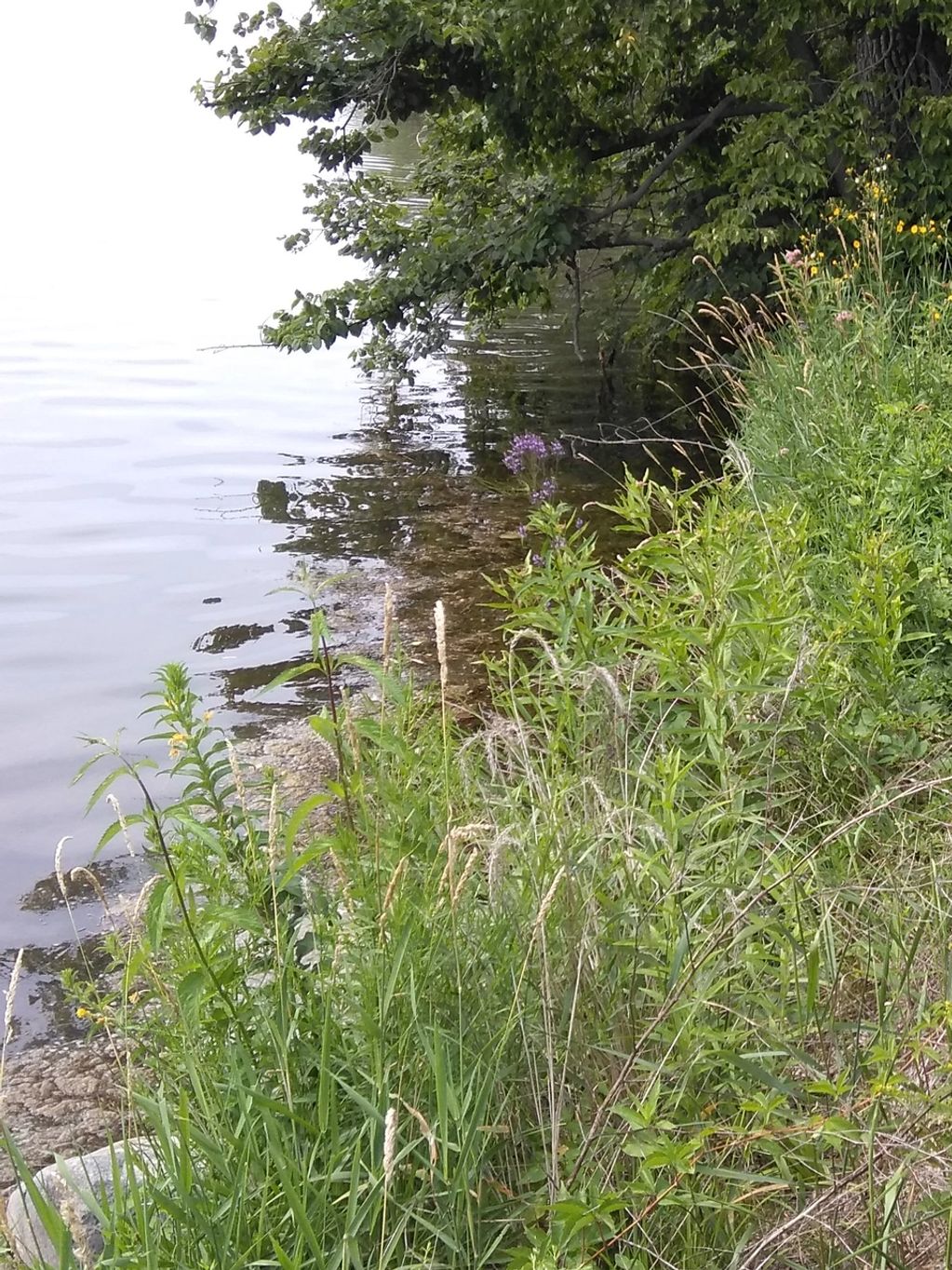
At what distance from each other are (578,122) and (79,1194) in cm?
1031

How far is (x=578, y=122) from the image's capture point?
10547 mm

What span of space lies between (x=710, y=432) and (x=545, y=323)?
706cm

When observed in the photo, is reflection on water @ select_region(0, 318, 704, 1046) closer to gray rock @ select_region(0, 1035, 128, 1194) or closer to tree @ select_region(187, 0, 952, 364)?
gray rock @ select_region(0, 1035, 128, 1194)

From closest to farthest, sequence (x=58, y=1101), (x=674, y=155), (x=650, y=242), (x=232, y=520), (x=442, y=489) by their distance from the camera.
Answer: (x=58, y=1101)
(x=232, y=520)
(x=442, y=489)
(x=674, y=155)
(x=650, y=242)

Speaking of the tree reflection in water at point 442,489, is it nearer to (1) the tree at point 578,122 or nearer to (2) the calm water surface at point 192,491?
(2) the calm water surface at point 192,491

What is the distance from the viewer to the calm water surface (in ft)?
20.6

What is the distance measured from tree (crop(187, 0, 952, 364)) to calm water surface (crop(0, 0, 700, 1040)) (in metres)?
1.45

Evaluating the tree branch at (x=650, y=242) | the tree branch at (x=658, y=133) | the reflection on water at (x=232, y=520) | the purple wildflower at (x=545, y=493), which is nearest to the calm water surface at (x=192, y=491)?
the reflection on water at (x=232, y=520)

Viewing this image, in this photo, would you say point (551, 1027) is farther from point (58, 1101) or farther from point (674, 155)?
point (674, 155)

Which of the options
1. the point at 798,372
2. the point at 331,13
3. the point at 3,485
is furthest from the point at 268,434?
the point at 798,372

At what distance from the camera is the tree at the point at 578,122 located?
9.11 m

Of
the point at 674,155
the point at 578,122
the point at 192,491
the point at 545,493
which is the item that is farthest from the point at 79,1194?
the point at 674,155

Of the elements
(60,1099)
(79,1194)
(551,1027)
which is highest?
(551,1027)

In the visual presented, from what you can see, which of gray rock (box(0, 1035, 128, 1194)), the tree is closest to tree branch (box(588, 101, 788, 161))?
the tree
